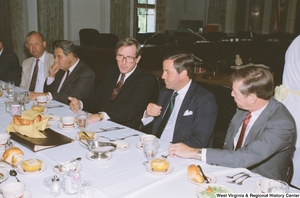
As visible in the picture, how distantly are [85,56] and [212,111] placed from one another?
3498mm

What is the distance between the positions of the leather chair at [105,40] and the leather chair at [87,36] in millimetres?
90

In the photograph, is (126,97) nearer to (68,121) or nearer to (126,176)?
(68,121)

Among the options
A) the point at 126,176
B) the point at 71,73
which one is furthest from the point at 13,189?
the point at 71,73

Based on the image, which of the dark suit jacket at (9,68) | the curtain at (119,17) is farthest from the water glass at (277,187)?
the curtain at (119,17)

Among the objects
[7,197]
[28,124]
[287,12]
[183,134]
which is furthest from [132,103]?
[287,12]

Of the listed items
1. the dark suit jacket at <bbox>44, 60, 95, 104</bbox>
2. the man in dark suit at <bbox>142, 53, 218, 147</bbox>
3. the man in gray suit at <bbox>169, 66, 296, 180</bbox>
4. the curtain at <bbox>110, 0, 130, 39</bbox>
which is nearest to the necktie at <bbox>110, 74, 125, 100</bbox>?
the dark suit jacket at <bbox>44, 60, 95, 104</bbox>

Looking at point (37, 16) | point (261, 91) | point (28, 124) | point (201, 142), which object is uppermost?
point (37, 16)

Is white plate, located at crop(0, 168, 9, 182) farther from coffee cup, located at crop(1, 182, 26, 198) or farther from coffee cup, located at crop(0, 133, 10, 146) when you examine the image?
coffee cup, located at crop(0, 133, 10, 146)

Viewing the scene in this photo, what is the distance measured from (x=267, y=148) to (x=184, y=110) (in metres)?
0.77

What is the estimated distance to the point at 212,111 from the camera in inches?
94.4

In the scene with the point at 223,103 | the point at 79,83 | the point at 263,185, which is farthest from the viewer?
the point at 79,83

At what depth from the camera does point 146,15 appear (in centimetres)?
1117

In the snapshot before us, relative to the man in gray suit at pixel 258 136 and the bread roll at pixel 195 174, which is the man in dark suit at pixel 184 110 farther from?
the bread roll at pixel 195 174

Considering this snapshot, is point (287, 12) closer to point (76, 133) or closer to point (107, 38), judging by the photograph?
point (107, 38)
